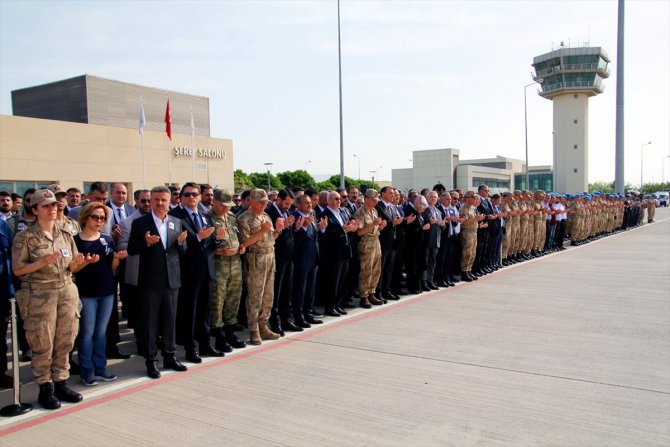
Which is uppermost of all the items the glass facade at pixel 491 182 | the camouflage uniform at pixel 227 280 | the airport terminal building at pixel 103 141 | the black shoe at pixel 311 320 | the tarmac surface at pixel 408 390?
the airport terminal building at pixel 103 141

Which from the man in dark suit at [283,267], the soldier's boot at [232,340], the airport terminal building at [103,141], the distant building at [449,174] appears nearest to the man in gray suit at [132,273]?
the soldier's boot at [232,340]

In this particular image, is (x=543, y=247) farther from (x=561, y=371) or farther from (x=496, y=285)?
(x=561, y=371)

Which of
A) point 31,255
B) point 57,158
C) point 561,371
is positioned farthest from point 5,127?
point 561,371

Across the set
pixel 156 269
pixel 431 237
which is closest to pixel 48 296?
pixel 156 269

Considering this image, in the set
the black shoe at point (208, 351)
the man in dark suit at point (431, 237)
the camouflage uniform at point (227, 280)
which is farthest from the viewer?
the man in dark suit at point (431, 237)

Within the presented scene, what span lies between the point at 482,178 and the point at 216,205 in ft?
252

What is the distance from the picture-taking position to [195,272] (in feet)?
18.9

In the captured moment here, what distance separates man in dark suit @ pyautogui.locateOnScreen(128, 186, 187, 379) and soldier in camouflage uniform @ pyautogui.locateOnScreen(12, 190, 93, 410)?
64cm

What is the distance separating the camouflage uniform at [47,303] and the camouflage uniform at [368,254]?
472 cm

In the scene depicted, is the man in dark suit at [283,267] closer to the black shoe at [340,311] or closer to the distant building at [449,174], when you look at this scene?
the black shoe at [340,311]

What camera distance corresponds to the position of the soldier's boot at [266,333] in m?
6.64

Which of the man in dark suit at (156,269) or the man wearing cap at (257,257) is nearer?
the man in dark suit at (156,269)

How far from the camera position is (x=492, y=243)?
12711 mm

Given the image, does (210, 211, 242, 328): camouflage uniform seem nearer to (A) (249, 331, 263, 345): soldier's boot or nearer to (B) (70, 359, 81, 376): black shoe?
(A) (249, 331, 263, 345): soldier's boot
